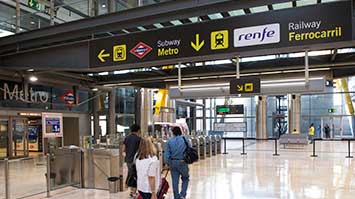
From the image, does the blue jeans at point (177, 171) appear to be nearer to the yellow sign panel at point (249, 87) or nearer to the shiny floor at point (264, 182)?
the shiny floor at point (264, 182)

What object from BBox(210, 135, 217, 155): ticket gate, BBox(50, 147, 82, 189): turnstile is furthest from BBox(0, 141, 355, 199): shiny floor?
BBox(210, 135, 217, 155): ticket gate

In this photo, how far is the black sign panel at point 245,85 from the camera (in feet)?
19.4

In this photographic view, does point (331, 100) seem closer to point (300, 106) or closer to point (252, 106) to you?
point (300, 106)

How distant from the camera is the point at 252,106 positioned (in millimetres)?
31109

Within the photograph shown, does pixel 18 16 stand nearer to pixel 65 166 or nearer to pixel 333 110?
pixel 65 166

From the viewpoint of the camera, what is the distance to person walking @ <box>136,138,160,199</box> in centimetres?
373

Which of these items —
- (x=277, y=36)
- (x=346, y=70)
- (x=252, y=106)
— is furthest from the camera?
(x=252, y=106)

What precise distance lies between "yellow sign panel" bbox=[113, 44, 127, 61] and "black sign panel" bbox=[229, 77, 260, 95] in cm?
201

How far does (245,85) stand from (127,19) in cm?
241

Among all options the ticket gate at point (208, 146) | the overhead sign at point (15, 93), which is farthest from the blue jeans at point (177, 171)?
the overhead sign at point (15, 93)

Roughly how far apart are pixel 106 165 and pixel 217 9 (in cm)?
413

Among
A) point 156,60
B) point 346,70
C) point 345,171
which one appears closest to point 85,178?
point 156,60

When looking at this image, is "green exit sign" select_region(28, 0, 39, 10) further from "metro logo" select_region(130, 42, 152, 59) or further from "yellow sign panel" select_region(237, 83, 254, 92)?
"yellow sign panel" select_region(237, 83, 254, 92)

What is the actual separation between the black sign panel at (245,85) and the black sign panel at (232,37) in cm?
84
